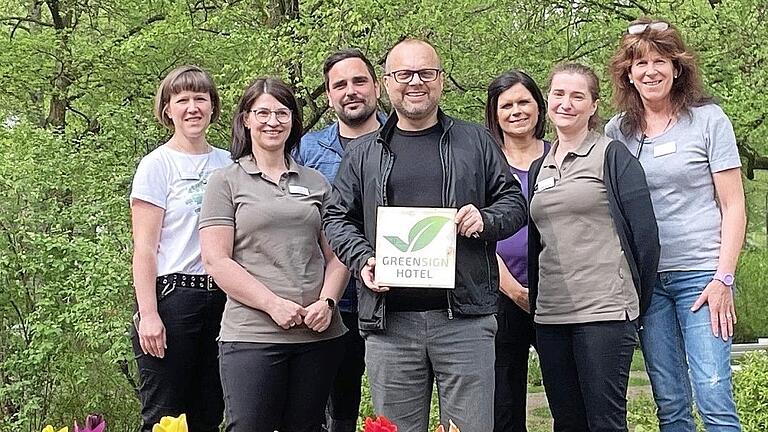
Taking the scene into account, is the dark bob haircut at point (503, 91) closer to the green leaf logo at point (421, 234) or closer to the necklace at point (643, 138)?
the necklace at point (643, 138)

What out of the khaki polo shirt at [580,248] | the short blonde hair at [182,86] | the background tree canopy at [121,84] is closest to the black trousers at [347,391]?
the khaki polo shirt at [580,248]

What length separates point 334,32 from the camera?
318 inches

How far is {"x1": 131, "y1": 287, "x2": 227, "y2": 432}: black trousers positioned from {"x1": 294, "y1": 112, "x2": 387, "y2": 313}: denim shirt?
22.4 inches

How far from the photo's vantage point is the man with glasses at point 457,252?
3.42 m

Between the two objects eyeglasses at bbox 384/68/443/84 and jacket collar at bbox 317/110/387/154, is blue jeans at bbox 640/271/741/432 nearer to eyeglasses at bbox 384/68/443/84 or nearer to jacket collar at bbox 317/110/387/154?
eyeglasses at bbox 384/68/443/84

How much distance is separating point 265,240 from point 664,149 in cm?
158

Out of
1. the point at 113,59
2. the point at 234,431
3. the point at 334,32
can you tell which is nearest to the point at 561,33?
the point at 334,32

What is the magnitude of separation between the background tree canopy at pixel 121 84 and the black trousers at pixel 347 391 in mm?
2916

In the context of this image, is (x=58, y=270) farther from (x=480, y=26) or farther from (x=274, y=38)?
(x=480, y=26)

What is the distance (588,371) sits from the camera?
3.62 m

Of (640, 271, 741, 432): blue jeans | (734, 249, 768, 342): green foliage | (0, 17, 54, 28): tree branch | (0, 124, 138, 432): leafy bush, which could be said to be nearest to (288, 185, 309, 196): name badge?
(640, 271, 741, 432): blue jeans

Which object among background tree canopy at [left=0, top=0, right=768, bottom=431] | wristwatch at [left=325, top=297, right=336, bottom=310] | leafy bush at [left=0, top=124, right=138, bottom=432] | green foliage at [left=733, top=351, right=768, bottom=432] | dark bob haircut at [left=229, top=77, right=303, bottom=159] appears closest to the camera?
wristwatch at [left=325, top=297, right=336, bottom=310]

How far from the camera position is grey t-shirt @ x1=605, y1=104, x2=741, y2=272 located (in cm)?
359

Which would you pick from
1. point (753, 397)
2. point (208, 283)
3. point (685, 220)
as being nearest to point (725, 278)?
point (685, 220)
